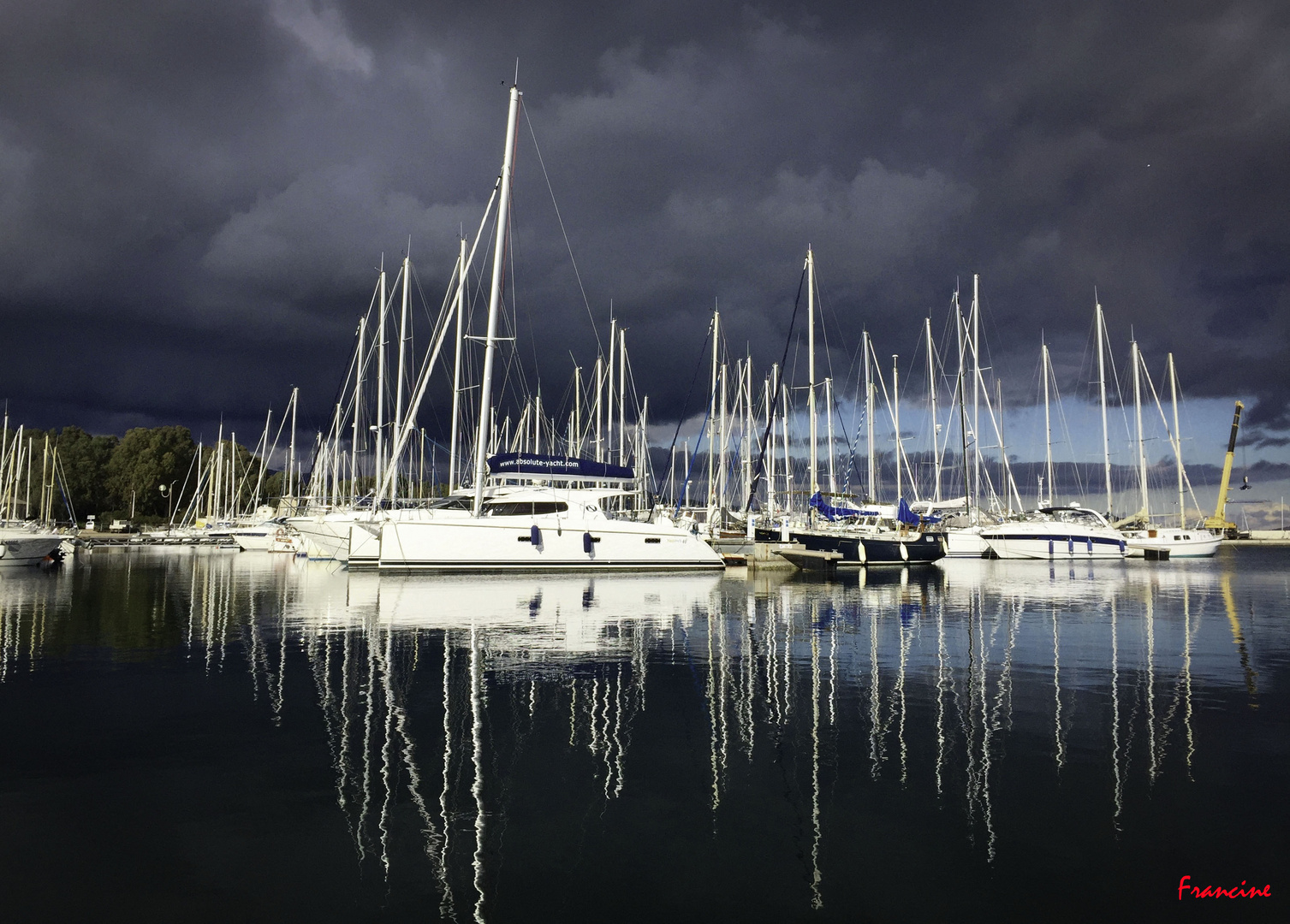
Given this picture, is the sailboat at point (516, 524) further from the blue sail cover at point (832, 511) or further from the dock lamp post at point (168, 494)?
the dock lamp post at point (168, 494)

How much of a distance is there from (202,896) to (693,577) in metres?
33.2

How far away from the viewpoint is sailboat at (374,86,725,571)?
118 ft

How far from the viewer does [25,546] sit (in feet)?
157

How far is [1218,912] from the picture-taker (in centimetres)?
577

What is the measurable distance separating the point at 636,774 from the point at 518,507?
2993 cm

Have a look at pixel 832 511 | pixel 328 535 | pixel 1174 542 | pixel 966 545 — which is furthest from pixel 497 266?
pixel 1174 542

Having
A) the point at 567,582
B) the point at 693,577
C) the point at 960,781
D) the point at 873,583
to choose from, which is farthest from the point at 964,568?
the point at 960,781

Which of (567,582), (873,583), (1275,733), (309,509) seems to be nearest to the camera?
(1275,733)

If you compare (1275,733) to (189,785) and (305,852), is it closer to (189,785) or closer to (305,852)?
(305,852)

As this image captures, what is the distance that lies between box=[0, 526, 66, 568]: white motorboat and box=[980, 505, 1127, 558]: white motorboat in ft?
213

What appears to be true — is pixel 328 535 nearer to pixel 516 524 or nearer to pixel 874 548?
pixel 516 524
